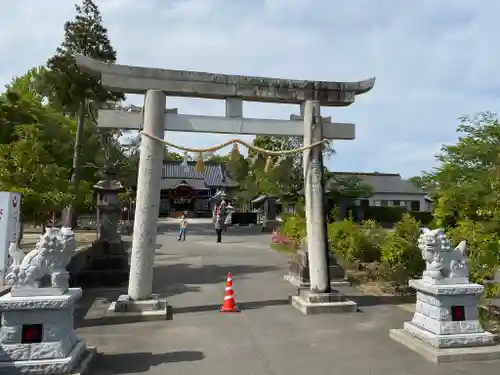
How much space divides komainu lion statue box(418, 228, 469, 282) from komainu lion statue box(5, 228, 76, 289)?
203 inches

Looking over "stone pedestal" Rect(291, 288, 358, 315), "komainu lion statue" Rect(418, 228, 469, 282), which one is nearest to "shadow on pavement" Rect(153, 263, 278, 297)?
"stone pedestal" Rect(291, 288, 358, 315)

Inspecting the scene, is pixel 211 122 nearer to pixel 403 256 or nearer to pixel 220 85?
pixel 220 85

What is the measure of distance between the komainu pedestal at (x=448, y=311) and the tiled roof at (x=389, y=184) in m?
46.1

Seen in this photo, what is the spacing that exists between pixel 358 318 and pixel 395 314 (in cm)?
94

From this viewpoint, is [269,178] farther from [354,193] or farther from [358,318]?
[358,318]

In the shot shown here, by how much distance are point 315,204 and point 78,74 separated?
18472 mm

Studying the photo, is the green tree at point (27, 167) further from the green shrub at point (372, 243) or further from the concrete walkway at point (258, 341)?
the green shrub at point (372, 243)

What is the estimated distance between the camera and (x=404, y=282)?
10.6 m

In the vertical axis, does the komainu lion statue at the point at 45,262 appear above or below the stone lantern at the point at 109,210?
below

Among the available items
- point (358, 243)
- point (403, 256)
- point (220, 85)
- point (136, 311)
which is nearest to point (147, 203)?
point (136, 311)

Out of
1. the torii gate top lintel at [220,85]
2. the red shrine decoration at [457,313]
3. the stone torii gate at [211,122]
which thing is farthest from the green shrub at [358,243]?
the red shrine decoration at [457,313]

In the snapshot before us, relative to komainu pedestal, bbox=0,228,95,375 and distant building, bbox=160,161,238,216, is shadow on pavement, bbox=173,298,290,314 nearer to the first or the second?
komainu pedestal, bbox=0,228,95,375

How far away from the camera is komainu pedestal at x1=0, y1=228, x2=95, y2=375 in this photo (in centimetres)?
488

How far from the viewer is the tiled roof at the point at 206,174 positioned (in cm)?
5741
